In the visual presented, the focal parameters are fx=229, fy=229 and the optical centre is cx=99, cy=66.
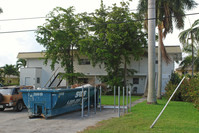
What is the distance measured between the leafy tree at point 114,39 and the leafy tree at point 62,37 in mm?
2950

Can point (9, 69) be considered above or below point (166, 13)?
below

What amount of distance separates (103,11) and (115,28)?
3.47 meters

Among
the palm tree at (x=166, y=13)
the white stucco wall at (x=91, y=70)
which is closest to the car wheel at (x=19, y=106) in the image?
the palm tree at (x=166, y=13)

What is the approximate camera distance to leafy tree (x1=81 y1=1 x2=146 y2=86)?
2573 cm

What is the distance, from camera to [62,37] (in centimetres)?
2927

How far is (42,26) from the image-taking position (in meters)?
A: 30.2

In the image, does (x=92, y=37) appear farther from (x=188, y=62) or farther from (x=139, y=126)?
(x=188, y=62)

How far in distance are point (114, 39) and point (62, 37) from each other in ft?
24.4

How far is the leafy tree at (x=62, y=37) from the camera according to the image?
29.2 meters

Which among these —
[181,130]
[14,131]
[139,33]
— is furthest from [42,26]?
[181,130]

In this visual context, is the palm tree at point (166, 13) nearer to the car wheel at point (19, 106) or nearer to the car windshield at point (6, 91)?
the car wheel at point (19, 106)

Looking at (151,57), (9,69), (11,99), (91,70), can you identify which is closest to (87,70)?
(91,70)

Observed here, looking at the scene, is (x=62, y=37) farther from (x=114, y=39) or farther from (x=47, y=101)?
(x=47, y=101)

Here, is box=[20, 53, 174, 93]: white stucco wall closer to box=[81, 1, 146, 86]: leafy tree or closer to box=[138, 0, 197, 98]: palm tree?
box=[81, 1, 146, 86]: leafy tree
